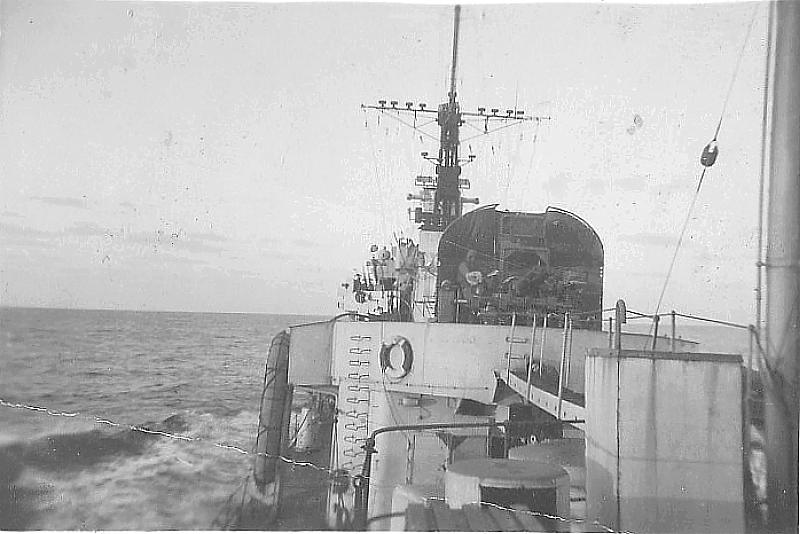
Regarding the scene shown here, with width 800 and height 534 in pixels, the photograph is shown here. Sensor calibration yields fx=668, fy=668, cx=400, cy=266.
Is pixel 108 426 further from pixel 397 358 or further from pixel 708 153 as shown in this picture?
pixel 708 153

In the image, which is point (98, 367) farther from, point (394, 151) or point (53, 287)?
point (394, 151)

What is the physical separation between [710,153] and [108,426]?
178cm

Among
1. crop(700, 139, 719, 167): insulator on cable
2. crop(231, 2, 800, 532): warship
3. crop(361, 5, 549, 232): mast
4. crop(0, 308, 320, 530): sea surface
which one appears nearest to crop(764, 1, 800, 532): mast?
crop(231, 2, 800, 532): warship

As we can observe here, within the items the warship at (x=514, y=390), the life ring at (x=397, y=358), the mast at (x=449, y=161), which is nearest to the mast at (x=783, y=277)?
the warship at (x=514, y=390)

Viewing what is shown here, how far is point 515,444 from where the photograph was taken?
191 cm

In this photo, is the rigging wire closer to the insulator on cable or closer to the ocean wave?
the insulator on cable

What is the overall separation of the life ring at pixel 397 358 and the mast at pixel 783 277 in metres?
0.97

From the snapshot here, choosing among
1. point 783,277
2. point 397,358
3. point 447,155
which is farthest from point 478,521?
point 447,155

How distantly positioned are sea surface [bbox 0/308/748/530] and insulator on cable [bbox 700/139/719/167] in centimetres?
44

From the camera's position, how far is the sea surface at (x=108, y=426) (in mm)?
1769

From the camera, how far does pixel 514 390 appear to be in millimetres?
1924

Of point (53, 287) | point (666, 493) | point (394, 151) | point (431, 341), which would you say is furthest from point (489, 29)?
point (53, 287)

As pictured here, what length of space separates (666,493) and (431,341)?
876 millimetres

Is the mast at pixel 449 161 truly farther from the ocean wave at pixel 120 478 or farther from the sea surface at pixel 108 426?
the ocean wave at pixel 120 478
